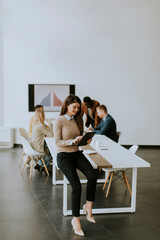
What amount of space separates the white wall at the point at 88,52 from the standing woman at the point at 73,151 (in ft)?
14.9

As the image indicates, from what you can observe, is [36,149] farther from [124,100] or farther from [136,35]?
[136,35]

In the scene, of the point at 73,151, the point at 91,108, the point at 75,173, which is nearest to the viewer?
the point at 75,173

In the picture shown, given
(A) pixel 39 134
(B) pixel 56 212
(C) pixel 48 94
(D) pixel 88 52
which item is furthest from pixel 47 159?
(D) pixel 88 52

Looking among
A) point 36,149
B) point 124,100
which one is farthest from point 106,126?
point 124,100

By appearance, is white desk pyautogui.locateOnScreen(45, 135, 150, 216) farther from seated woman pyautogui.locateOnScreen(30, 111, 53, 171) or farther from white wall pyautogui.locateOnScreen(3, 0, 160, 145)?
white wall pyautogui.locateOnScreen(3, 0, 160, 145)

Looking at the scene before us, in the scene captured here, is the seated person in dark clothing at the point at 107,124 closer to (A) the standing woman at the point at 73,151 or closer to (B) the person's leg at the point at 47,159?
(B) the person's leg at the point at 47,159

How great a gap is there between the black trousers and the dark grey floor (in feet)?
1.14

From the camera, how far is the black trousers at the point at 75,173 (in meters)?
3.78

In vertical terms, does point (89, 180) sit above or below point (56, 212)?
above

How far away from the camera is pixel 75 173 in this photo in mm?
3879

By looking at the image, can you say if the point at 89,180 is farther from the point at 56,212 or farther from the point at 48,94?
the point at 48,94

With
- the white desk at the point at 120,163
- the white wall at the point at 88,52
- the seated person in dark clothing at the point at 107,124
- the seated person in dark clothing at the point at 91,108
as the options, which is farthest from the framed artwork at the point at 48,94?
the white desk at the point at 120,163

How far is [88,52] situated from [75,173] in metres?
5.24

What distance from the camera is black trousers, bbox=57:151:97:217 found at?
3.78 metres
